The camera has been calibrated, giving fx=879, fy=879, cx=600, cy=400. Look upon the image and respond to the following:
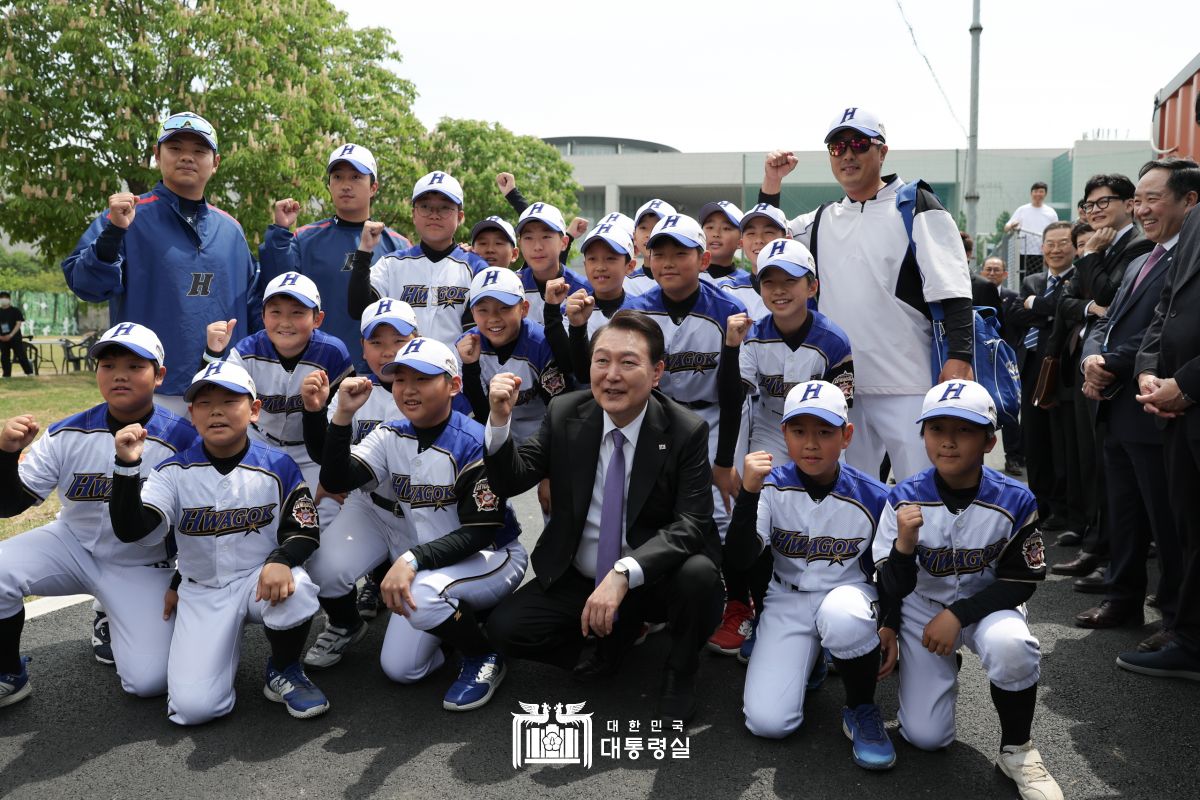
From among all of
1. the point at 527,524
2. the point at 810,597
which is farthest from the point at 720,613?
the point at 527,524

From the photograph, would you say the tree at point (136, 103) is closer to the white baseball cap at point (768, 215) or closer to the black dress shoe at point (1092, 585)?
the white baseball cap at point (768, 215)

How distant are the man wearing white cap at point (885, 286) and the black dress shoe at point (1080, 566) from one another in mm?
1973

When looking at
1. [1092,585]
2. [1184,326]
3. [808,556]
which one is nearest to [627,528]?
[808,556]

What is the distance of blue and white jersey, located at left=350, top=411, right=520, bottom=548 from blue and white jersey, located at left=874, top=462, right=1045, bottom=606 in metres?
1.84

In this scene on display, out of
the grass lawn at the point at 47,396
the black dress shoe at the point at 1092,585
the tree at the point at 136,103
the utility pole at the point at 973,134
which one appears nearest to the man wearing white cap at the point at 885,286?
the black dress shoe at the point at 1092,585

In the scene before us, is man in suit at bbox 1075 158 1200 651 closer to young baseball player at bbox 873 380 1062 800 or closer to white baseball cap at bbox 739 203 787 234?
young baseball player at bbox 873 380 1062 800

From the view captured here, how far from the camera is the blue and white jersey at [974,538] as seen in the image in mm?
3502

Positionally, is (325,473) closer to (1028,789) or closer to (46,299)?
(1028,789)

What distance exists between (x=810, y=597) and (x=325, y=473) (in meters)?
2.31

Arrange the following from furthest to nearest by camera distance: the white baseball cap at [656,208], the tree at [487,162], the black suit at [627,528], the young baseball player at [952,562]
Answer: the tree at [487,162], the white baseball cap at [656,208], the black suit at [627,528], the young baseball player at [952,562]

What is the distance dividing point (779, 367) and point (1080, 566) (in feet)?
9.03

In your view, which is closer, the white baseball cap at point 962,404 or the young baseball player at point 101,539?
the white baseball cap at point 962,404

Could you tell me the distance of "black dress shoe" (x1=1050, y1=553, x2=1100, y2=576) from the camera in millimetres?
5792

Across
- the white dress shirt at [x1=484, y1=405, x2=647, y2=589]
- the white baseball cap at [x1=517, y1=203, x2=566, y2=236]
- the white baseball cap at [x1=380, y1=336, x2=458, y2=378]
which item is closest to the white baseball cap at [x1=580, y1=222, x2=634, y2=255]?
the white baseball cap at [x1=517, y1=203, x2=566, y2=236]
